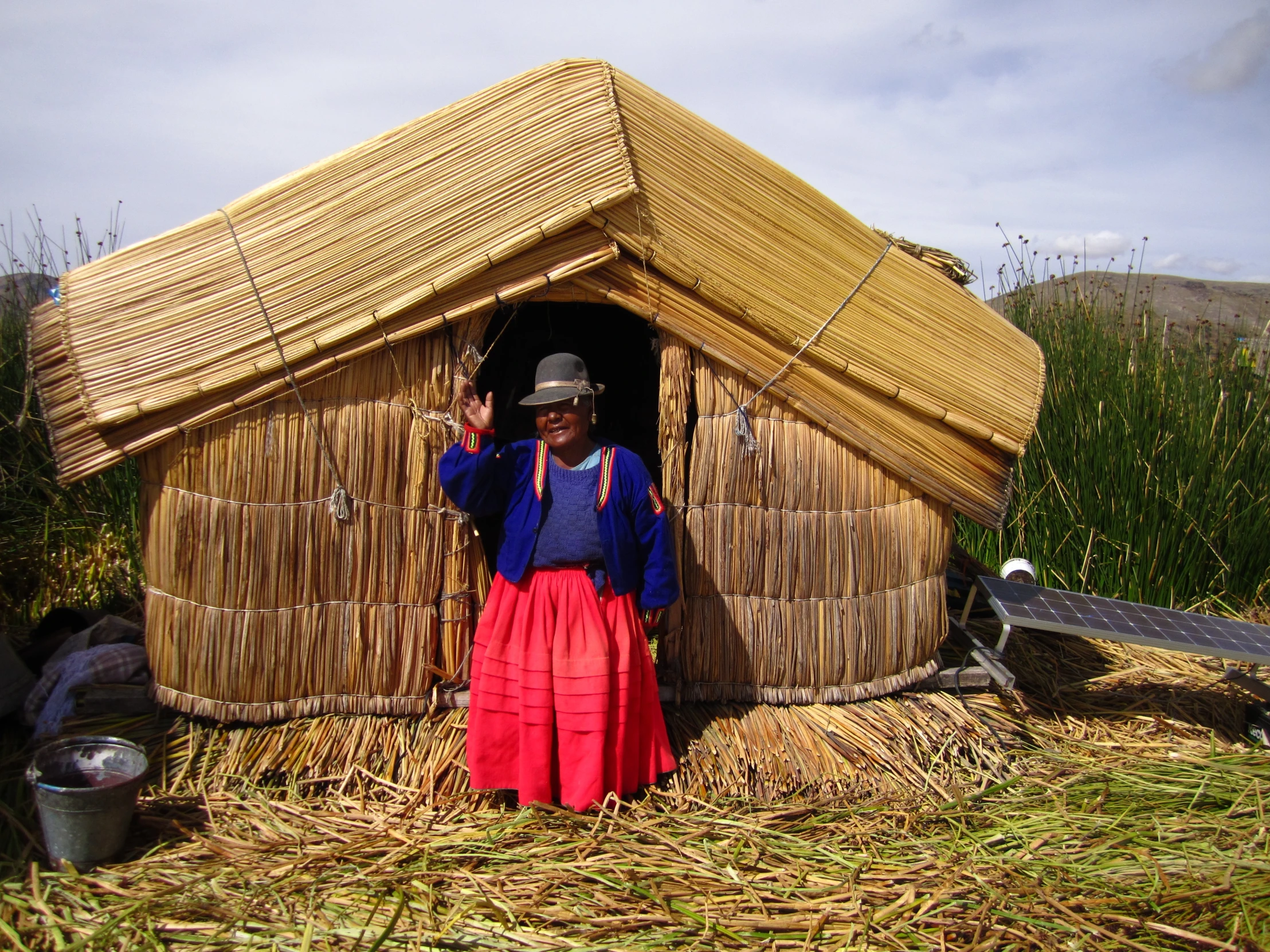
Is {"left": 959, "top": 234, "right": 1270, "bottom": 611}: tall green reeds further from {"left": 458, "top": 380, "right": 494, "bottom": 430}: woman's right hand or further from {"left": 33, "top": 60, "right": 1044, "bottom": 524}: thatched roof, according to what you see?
{"left": 458, "top": 380, "right": 494, "bottom": 430}: woman's right hand

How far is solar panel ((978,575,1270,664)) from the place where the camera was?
371cm

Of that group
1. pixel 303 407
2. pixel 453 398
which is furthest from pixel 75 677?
pixel 453 398

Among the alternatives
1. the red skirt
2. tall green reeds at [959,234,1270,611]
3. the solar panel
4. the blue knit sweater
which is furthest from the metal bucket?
tall green reeds at [959,234,1270,611]

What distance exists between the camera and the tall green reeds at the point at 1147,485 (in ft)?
17.9

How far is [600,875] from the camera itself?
275 centimetres

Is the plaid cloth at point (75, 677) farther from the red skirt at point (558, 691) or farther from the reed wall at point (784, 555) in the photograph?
the reed wall at point (784, 555)

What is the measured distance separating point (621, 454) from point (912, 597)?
1396mm

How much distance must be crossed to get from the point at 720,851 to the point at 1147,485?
157 inches

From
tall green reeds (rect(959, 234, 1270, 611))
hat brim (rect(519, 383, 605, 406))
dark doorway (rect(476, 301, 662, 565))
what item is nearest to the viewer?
hat brim (rect(519, 383, 605, 406))

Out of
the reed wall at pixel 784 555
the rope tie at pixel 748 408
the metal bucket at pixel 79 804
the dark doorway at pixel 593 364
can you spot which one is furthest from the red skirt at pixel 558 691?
the dark doorway at pixel 593 364

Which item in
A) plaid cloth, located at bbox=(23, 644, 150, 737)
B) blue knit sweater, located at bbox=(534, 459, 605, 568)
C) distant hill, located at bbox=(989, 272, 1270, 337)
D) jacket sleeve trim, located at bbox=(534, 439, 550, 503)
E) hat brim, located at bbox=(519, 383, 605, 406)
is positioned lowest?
plaid cloth, located at bbox=(23, 644, 150, 737)

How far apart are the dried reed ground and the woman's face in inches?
47.2

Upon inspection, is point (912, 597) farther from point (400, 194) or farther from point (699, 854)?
point (400, 194)

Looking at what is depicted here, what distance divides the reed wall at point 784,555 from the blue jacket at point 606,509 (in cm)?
28
